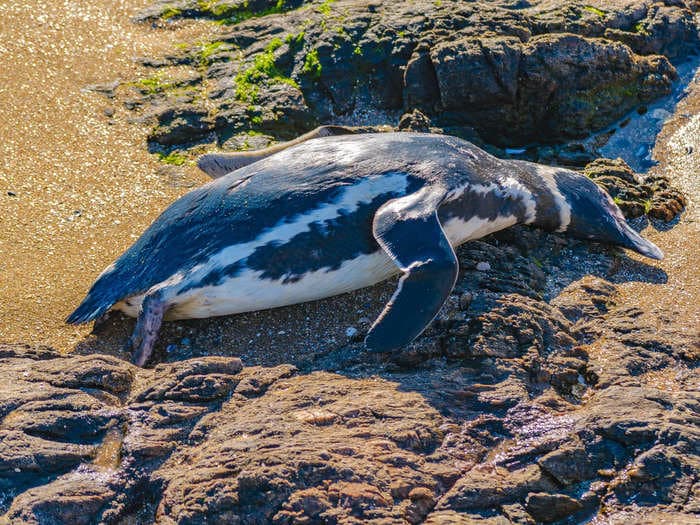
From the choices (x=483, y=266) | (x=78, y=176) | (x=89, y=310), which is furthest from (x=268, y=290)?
(x=78, y=176)

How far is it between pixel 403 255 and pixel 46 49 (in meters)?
4.93

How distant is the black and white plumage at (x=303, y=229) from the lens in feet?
15.7

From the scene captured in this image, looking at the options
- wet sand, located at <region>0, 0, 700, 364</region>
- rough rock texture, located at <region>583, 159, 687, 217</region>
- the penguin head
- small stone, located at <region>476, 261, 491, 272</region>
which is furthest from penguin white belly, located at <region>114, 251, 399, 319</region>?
rough rock texture, located at <region>583, 159, 687, 217</region>

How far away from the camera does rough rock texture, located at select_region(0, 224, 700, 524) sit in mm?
3342

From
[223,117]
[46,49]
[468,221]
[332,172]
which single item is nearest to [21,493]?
[332,172]

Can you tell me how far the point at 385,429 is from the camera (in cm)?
367

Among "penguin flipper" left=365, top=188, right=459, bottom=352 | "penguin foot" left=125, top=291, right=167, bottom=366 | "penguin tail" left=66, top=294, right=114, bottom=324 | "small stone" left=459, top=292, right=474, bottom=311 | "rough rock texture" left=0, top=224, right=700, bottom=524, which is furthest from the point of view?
"penguin tail" left=66, top=294, right=114, bottom=324

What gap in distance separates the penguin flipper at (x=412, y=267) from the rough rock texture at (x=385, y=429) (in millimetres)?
204

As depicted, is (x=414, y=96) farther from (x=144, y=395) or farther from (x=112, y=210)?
(x=144, y=395)

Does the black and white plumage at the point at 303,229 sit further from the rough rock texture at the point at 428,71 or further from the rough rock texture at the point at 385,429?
the rough rock texture at the point at 428,71

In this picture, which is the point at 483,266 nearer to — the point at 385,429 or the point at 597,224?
the point at 597,224

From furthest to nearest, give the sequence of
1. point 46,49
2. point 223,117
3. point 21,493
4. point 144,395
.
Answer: point 46,49 → point 223,117 → point 144,395 → point 21,493

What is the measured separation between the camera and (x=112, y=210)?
6176mm

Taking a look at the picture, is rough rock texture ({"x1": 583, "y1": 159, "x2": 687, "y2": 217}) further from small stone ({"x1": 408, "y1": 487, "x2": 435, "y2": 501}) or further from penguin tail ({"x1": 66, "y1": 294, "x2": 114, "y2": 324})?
penguin tail ({"x1": 66, "y1": 294, "x2": 114, "y2": 324})
